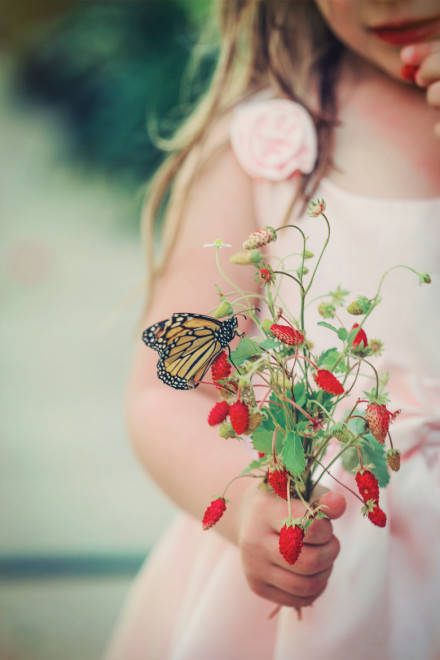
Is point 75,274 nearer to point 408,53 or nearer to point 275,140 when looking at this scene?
point 275,140

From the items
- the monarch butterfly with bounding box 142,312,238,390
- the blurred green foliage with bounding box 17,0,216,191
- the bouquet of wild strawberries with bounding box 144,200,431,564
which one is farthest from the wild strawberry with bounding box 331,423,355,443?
the blurred green foliage with bounding box 17,0,216,191

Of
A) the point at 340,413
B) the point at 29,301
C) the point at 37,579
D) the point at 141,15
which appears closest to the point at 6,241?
the point at 29,301

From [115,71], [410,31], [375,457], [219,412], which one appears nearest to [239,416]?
[219,412]

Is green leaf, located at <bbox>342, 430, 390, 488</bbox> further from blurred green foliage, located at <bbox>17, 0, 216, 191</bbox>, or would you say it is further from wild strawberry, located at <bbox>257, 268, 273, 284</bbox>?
blurred green foliage, located at <bbox>17, 0, 216, 191</bbox>

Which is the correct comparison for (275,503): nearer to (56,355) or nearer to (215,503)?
(215,503)

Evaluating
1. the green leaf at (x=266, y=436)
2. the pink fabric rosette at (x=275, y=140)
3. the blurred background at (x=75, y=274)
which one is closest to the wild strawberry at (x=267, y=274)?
the green leaf at (x=266, y=436)

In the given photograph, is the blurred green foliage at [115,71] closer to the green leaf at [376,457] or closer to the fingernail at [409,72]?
the fingernail at [409,72]
